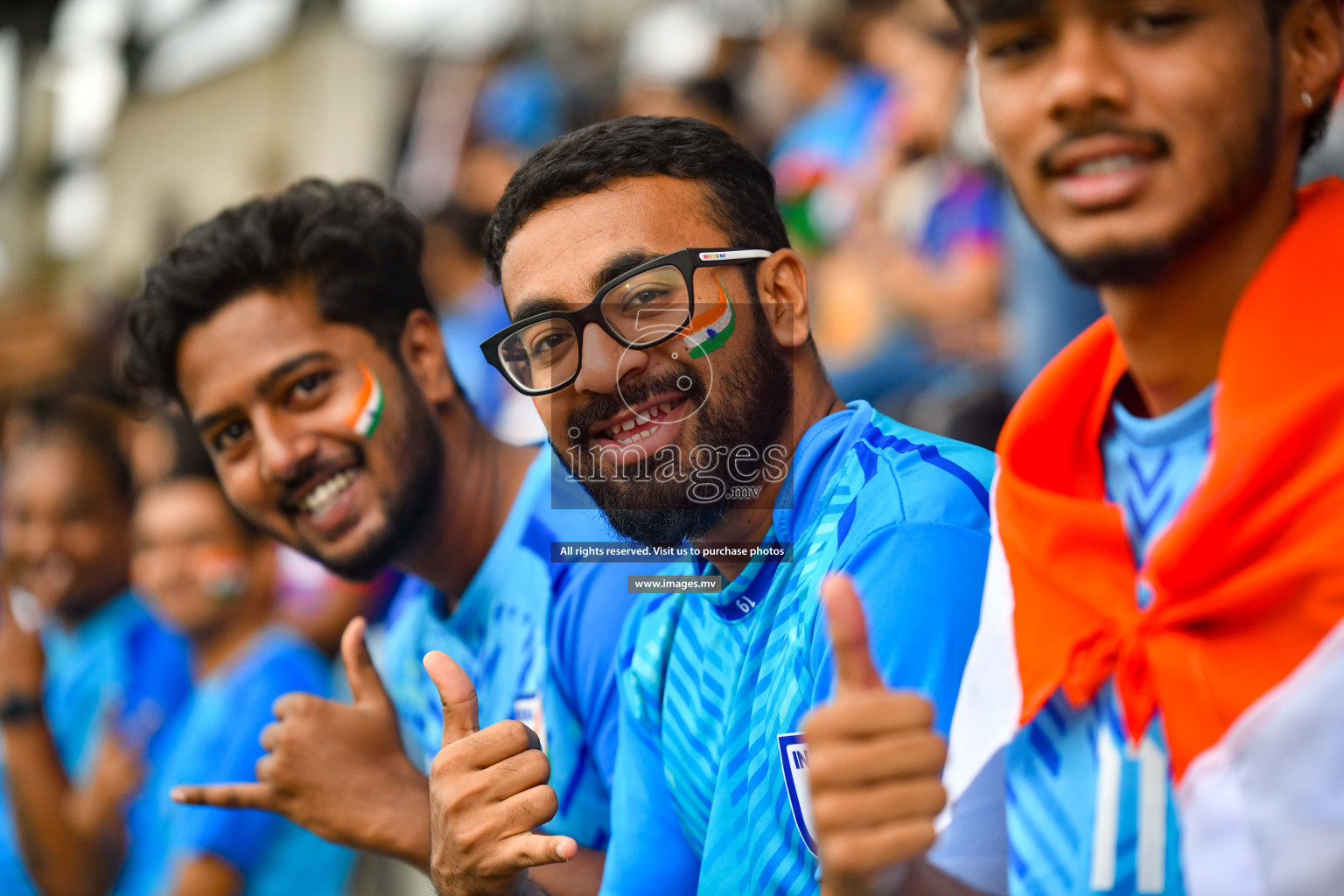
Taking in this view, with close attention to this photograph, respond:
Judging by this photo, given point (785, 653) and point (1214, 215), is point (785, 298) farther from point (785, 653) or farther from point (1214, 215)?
point (1214, 215)

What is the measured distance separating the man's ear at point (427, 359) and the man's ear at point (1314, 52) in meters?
1.82

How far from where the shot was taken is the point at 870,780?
1101mm

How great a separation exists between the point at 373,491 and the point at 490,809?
1.02 metres

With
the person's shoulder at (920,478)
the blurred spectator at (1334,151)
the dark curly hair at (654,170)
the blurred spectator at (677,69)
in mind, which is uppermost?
the blurred spectator at (677,69)

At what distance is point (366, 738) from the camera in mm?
2219

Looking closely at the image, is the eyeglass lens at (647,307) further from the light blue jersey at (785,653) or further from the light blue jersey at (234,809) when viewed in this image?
the light blue jersey at (234,809)

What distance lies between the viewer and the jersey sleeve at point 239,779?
3.14 meters

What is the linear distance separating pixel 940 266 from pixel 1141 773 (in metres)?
3.31

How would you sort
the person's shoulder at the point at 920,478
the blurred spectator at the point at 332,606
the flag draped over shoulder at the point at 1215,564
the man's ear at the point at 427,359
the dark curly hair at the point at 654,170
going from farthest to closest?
the blurred spectator at the point at 332,606, the man's ear at the point at 427,359, the dark curly hair at the point at 654,170, the person's shoulder at the point at 920,478, the flag draped over shoulder at the point at 1215,564

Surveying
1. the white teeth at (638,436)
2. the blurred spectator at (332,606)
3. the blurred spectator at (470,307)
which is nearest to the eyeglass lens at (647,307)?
the white teeth at (638,436)

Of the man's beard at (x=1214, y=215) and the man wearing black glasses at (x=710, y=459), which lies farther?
the man wearing black glasses at (x=710, y=459)

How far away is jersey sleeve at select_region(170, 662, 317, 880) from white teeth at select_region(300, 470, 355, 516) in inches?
38.8

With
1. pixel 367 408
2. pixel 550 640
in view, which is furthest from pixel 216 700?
pixel 550 640

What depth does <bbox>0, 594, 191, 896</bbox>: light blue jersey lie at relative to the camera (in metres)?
4.18
